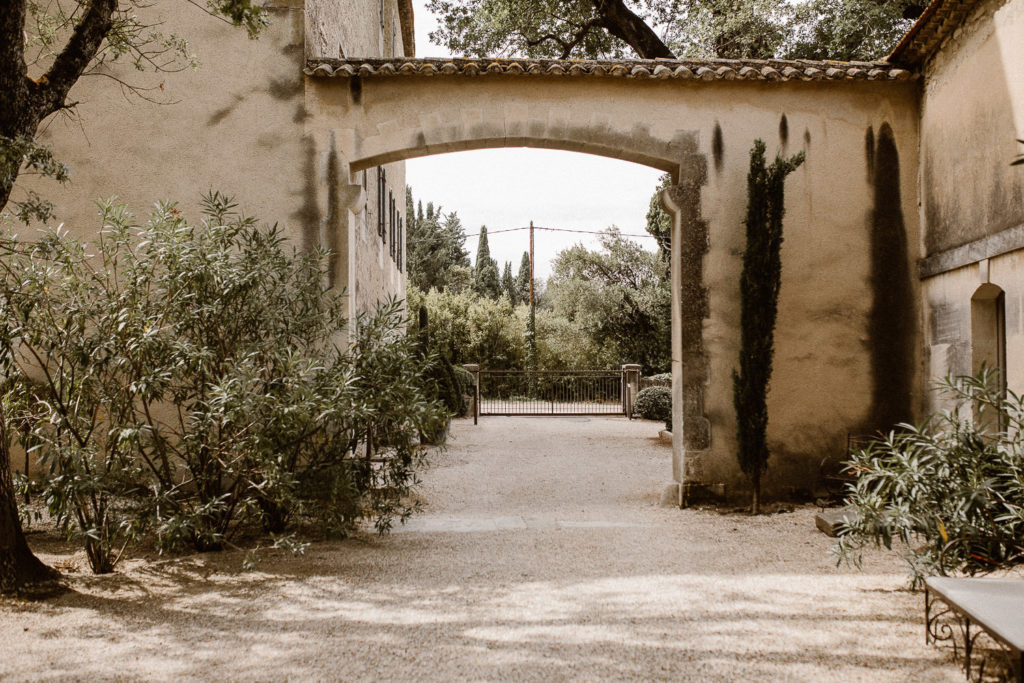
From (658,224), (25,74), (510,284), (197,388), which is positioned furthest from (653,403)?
(510,284)

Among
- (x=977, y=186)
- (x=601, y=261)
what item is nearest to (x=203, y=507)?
(x=977, y=186)

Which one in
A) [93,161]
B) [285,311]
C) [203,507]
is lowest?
[203,507]

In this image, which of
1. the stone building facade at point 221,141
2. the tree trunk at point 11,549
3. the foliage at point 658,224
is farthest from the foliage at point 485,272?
the tree trunk at point 11,549

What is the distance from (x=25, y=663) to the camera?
3744mm

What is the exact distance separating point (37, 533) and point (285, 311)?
114 inches

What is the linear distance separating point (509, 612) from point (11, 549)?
3070mm

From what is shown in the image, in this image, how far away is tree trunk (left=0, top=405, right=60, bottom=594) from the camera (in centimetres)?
463

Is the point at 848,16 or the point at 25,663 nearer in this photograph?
the point at 25,663

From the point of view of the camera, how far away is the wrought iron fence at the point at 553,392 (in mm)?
20453

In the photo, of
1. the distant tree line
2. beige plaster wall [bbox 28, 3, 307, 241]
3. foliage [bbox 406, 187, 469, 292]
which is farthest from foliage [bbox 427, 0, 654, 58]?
foliage [bbox 406, 187, 469, 292]

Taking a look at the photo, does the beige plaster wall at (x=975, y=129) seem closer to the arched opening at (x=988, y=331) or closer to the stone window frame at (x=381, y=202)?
the arched opening at (x=988, y=331)

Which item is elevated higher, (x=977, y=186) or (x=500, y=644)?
(x=977, y=186)

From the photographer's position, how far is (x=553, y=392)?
66.9 feet

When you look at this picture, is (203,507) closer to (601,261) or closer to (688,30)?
(688,30)
